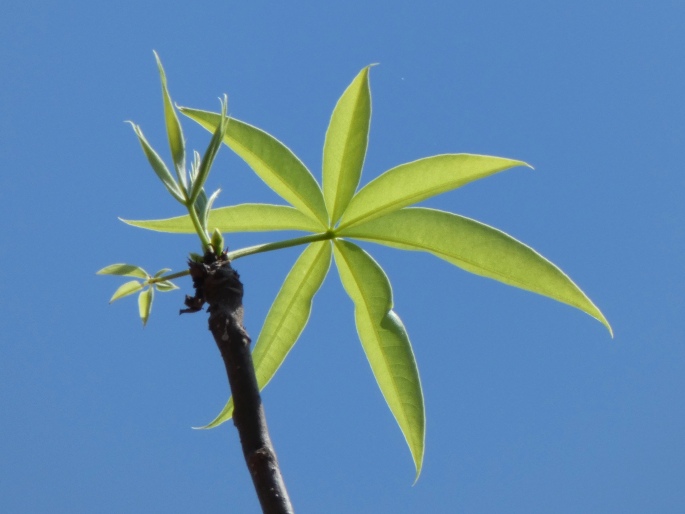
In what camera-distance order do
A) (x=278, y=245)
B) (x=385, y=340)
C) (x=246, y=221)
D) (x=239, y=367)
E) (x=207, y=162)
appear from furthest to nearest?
(x=246, y=221) < (x=385, y=340) < (x=278, y=245) < (x=207, y=162) < (x=239, y=367)

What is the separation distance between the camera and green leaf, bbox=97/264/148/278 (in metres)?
1.18

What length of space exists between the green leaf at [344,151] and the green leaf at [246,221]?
0.22 ft

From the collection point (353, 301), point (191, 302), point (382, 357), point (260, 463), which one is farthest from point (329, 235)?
point (260, 463)

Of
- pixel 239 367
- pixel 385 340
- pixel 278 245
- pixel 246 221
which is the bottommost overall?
pixel 239 367

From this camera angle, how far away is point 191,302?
103 centimetres

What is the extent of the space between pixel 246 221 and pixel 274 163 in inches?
5.1

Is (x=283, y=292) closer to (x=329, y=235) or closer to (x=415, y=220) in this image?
(x=329, y=235)

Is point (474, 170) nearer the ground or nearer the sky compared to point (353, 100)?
nearer the ground

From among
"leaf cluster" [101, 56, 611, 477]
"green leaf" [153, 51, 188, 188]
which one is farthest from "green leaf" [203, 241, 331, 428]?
"green leaf" [153, 51, 188, 188]

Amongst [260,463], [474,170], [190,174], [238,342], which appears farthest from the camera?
[474,170]

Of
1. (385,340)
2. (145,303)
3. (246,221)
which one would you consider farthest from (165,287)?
(385,340)

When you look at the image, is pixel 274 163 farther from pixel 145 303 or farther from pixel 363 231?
pixel 145 303

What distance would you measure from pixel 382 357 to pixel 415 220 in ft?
0.79

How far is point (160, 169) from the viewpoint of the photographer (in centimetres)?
106
